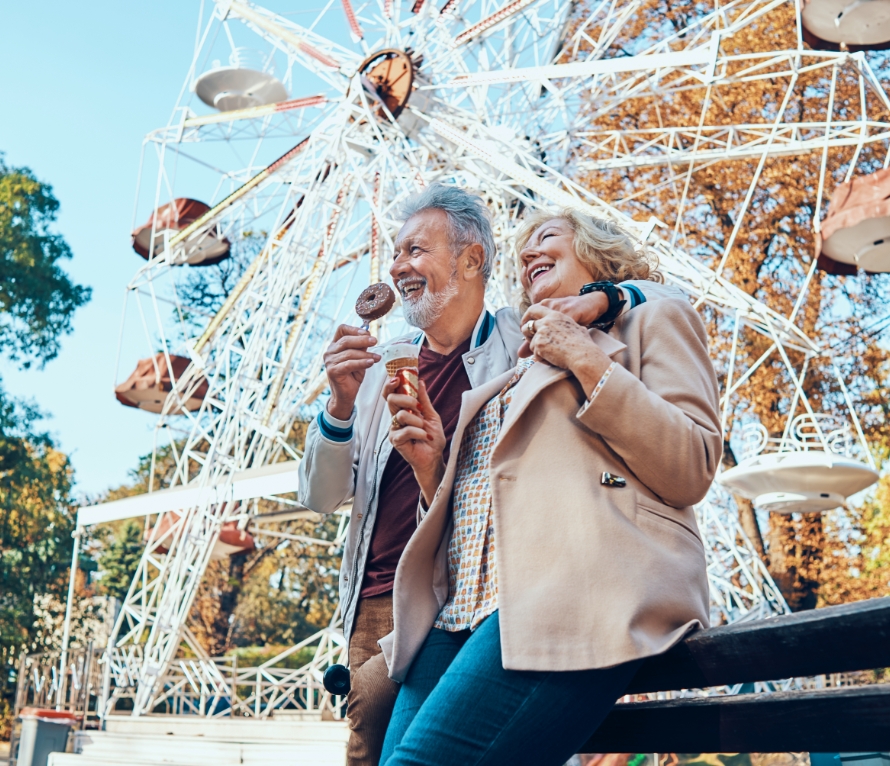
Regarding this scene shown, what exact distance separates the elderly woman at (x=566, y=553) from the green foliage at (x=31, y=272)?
17.6 meters

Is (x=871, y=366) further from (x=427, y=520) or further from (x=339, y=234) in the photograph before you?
(x=427, y=520)

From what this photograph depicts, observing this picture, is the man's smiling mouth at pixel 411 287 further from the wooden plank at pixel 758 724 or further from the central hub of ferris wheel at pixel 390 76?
the central hub of ferris wheel at pixel 390 76

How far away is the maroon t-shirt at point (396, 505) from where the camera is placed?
8.57 feet

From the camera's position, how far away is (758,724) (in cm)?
173

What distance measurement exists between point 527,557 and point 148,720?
11.6 metres

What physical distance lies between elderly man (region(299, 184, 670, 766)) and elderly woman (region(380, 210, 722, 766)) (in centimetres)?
53

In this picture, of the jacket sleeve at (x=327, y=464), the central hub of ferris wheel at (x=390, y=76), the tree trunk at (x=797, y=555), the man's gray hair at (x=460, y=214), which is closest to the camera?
the jacket sleeve at (x=327, y=464)

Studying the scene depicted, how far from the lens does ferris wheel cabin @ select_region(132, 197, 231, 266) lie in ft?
51.7

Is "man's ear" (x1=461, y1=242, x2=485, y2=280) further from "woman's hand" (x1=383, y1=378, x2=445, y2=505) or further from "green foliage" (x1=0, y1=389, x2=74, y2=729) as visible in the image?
"green foliage" (x1=0, y1=389, x2=74, y2=729)

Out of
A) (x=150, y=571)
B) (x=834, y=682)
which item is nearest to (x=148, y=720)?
(x=834, y=682)

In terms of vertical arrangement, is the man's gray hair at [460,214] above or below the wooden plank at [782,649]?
above

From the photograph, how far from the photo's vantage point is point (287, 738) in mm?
10461

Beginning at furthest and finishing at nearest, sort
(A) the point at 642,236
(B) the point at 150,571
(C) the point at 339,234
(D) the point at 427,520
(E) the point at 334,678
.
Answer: (B) the point at 150,571 → (C) the point at 339,234 → (A) the point at 642,236 → (E) the point at 334,678 → (D) the point at 427,520

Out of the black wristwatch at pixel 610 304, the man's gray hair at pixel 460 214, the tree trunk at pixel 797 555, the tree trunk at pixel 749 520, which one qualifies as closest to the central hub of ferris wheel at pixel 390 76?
the tree trunk at pixel 749 520
